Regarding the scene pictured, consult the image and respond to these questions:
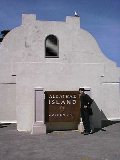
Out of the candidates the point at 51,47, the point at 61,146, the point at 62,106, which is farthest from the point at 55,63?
the point at 61,146

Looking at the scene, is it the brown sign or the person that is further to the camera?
the brown sign

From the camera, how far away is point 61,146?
40.0 ft

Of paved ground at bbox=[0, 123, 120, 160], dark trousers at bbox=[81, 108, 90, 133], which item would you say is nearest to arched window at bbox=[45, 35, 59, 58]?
dark trousers at bbox=[81, 108, 90, 133]

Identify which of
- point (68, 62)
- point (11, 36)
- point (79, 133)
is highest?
point (11, 36)

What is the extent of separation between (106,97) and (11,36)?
7.28 meters

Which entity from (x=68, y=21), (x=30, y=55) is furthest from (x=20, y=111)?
(x=68, y=21)

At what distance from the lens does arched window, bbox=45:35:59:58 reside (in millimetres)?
17406

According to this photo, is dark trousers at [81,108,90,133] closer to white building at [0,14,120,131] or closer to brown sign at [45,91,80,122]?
brown sign at [45,91,80,122]

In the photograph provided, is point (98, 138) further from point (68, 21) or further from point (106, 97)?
point (106, 97)

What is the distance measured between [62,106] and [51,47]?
323 cm

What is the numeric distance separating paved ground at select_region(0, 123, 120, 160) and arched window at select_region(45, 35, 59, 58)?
4123 mm

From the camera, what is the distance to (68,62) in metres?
17.3

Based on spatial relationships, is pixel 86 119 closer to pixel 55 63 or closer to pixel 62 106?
pixel 62 106

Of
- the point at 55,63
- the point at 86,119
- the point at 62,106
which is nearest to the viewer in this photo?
the point at 86,119
